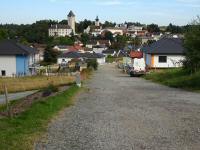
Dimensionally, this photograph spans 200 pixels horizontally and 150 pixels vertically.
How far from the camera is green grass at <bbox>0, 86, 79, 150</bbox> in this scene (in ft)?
32.2

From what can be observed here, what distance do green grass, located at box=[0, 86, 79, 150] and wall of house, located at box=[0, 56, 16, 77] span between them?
6217cm

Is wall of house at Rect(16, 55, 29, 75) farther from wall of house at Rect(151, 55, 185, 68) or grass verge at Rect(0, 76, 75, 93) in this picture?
grass verge at Rect(0, 76, 75, 93)

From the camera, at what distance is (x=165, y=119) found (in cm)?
1404

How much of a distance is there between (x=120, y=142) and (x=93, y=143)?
0.59 metres

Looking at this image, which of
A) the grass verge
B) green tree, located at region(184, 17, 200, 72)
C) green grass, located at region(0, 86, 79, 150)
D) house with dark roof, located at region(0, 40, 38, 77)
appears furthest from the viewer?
house with dark roof, located at region(0, 40, 38, 77)

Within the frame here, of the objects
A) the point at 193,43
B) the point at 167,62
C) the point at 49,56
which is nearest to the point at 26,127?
the point at 193,43

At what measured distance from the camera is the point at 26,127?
1188 centimetres

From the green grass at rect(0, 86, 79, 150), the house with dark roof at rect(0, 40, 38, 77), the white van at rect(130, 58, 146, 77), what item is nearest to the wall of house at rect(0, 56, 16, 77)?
the house with dark roof at rect(0, 40, 38, 77)

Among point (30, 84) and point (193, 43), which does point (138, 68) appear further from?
point (193, 43)

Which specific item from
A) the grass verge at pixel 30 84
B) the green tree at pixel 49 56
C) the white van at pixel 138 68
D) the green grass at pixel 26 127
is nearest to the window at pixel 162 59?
the white van at pixel 138 68

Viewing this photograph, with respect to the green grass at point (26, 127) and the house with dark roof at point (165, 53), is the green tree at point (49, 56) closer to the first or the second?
the house with dark roof at point (165, 53)

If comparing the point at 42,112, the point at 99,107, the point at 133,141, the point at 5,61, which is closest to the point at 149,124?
the point at 133,141

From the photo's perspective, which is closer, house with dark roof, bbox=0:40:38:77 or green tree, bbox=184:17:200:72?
green tree, bbox=184:17:200:72

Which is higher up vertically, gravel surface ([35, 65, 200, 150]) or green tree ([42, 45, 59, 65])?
green tree ([42, 45, 59, 65])
